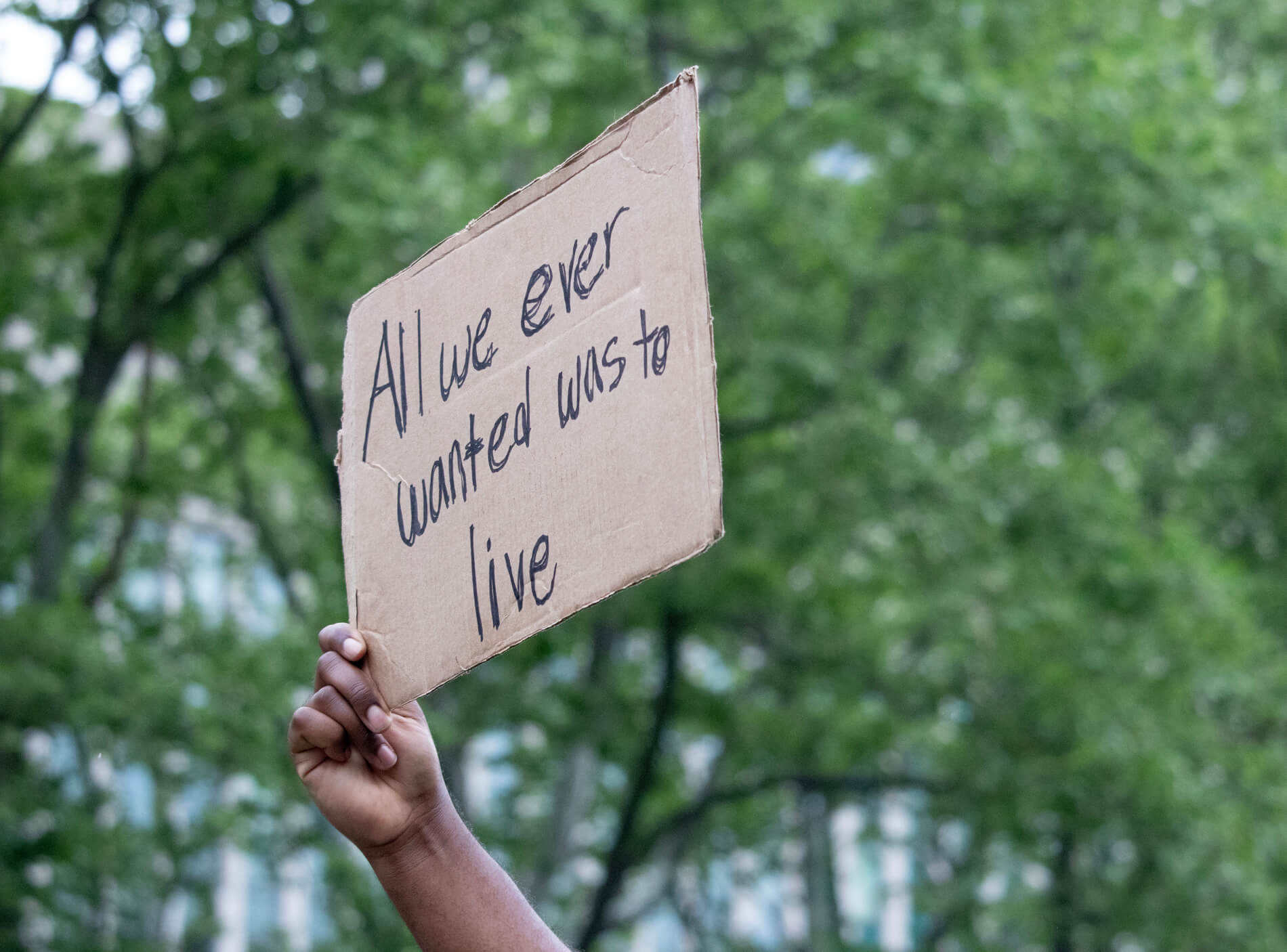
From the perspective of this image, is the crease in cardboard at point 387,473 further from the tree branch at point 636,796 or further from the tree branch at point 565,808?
the tree branch at point 565,808

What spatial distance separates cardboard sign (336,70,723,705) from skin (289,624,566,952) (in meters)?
0.05

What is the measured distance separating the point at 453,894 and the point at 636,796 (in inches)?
312

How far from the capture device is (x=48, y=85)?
704 cm

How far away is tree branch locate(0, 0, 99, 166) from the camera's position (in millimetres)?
6668

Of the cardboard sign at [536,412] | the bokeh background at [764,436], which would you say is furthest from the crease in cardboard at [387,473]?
the bokeh background at [764,436]

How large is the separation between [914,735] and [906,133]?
346cm

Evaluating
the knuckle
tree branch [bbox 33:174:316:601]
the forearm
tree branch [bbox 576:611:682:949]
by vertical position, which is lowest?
the forearm

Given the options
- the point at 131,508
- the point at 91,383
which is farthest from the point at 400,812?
the point at 131,508

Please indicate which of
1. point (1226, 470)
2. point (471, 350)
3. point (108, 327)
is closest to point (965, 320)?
point (1226, 470)

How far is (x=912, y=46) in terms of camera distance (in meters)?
8.00

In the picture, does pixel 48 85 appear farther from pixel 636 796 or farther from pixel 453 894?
pixel 453 894

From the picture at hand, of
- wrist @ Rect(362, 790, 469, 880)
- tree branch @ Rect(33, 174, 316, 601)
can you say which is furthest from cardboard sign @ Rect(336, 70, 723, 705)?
tree branch @ Rect(33, 174, 316, 601)

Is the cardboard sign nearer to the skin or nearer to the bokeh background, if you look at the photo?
the skin

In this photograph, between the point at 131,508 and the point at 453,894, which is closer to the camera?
the point at 453,894
